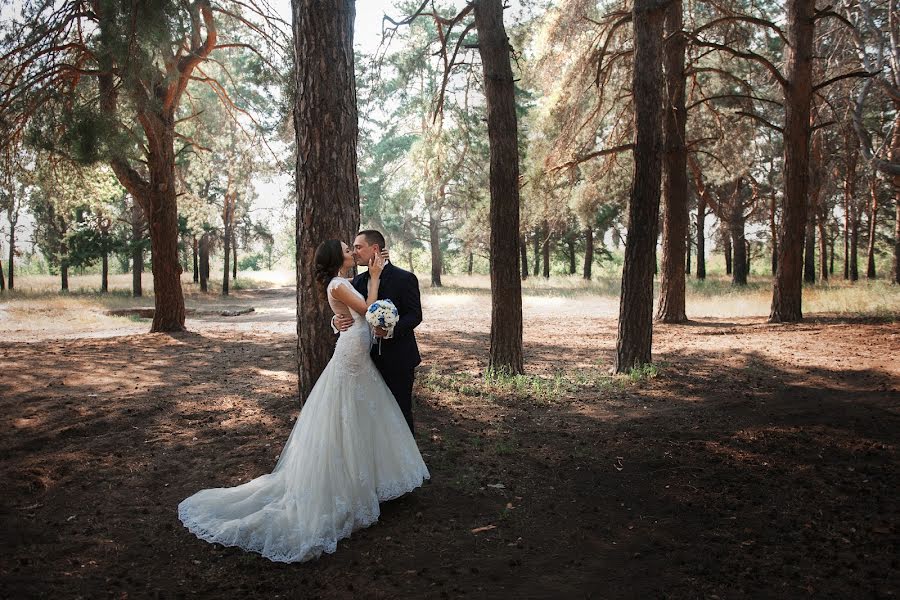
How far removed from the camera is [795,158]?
13375 millimetres

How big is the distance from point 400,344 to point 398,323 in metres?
0.22

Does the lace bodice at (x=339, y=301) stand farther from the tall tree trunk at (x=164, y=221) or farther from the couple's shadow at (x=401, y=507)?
the tall tree trunk at (x=164, y=221)

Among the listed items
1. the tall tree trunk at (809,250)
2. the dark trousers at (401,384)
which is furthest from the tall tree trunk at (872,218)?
the dark trousers at (401,384)

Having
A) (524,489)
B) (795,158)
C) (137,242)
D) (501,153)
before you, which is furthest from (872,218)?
(137,242)

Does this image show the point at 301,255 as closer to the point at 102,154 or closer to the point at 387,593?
the point at 387,593

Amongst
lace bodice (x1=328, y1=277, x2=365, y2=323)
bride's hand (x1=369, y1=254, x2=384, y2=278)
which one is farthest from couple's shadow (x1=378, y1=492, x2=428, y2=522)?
bride's hand (x1=369, y1=254, x2=384, y2=278)

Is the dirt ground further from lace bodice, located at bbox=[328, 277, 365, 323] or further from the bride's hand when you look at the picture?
the bride's hand

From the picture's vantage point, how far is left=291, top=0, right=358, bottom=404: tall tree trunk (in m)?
5.96

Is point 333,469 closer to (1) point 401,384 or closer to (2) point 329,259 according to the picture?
(1) point 401,384

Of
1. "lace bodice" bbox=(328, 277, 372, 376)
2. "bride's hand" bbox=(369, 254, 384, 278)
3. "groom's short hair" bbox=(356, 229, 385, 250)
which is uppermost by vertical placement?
"groom's short hair" bbox=(356, 229, 385, 250)

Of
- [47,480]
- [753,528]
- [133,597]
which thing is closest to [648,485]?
[753,528]

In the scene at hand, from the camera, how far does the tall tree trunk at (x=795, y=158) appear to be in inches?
517

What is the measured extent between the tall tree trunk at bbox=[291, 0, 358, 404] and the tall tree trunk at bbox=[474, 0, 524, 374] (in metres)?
3.02

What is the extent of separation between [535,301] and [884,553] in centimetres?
2277
